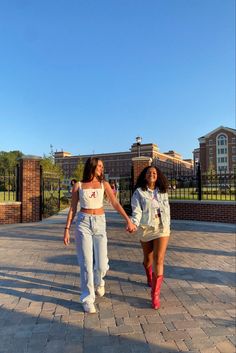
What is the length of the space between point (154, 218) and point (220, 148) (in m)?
92.4

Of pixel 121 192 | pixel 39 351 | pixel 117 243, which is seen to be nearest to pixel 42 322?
pixel 39 351

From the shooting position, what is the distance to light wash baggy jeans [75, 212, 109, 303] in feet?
12.4

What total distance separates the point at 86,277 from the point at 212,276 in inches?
97.2

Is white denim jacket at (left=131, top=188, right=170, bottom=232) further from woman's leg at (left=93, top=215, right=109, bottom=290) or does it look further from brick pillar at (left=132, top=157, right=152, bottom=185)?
brick pillar at (left=132, top=157, right=152, bottom=185)

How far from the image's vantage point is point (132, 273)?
5.45m

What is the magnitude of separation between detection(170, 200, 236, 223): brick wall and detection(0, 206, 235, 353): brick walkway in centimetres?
504

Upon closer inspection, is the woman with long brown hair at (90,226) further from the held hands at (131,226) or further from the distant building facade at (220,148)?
the distant building facade at (220,148)

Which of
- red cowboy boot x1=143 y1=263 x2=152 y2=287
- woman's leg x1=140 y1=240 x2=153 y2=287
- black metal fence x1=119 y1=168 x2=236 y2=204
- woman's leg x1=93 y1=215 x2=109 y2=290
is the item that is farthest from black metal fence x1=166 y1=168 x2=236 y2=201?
woman's leg x1=93 y1=215 x2=109 y2=290

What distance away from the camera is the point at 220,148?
91.6m

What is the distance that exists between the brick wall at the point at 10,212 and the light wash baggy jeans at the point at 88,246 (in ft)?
28.6

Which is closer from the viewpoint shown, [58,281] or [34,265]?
[58,281]

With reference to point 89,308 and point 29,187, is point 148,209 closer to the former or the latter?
point 89,308

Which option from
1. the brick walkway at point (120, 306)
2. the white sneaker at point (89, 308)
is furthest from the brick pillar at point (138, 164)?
the white sneaker at point (89, 308)

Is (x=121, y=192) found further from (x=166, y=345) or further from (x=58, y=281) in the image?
(x=166, y=345)
